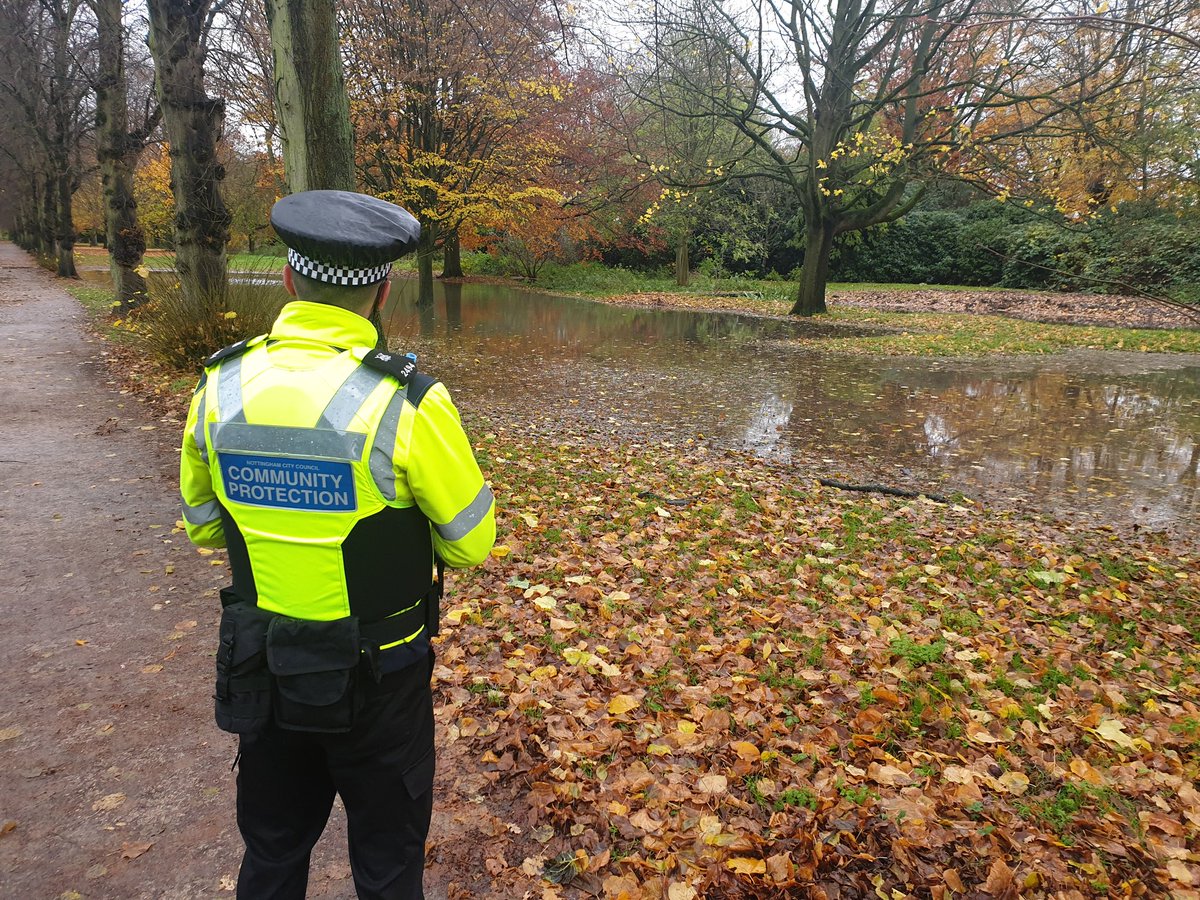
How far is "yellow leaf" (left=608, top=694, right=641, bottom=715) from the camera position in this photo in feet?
11.7

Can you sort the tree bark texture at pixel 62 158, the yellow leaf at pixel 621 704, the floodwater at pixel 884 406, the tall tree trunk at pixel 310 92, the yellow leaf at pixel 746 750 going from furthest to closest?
1. the tree bark texture at pixel 62 158
2. the floodwater at pixel 884 406
3. the tall tree trunk at pixel 310 92
4. the yellow leaf at pixel 621 704
5. the yellow leaf at pixel 746 750

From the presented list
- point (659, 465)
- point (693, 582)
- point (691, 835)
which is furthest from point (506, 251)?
point (691, 835)

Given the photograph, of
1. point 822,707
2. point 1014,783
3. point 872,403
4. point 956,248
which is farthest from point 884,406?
point 956,248

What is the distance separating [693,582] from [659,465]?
2.83 metres

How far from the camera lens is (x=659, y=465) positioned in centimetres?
777

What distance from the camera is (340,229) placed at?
172 centimetres

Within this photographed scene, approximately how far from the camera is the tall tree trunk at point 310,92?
5578 mm

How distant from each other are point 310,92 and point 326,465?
5224mm

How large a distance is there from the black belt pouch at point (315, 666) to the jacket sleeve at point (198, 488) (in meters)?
0.44

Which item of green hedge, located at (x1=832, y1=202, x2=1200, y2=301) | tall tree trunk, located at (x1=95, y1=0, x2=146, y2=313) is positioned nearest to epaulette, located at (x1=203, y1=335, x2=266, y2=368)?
tall tree trunk, located at (x1=95, y1=0, x2=146, y2=313)

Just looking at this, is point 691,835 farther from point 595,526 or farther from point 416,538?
point 595,526

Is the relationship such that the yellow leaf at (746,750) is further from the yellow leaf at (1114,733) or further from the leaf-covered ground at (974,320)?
the leaf-covered ground at (974,320)

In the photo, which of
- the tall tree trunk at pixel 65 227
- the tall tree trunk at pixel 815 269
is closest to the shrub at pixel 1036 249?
the tall tree trunk at pixel 815 269

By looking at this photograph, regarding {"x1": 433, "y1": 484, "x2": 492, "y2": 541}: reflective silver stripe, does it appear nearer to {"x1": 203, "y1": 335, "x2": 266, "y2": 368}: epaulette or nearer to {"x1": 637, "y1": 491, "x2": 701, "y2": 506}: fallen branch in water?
{"x1": 203, "y1": 335, "x2": 266, "y2": 368}: epaulette
